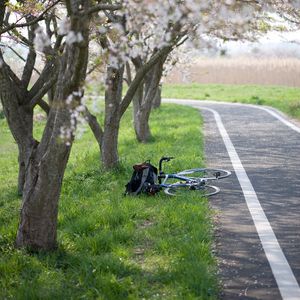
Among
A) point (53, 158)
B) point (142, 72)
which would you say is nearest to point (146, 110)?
point (142, 72)

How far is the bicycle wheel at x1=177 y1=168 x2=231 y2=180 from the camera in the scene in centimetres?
1062

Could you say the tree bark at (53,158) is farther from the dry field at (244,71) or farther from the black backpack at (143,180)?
the dry field at (244,71)

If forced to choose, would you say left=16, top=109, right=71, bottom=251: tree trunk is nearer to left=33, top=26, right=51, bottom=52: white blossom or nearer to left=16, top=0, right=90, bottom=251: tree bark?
left=16, top=0, right=90, bottom=251: tree bark

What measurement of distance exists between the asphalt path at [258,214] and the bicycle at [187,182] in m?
0.18

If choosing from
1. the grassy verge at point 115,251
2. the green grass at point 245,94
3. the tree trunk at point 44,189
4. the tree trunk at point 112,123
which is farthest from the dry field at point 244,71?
the tree trunk at point 44,189

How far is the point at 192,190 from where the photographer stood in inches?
385

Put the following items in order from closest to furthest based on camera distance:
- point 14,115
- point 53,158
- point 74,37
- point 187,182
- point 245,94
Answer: point 74,37
point 53,158
point 187,182
point 14,115
point 245,94

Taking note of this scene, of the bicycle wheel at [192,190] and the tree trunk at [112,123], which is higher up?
the tree trunk at [112,123]

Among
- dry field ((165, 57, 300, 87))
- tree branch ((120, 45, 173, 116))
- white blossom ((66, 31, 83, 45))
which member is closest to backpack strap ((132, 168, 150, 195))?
tree branch ((120, 45, 173, 116))

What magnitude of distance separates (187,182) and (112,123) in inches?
119

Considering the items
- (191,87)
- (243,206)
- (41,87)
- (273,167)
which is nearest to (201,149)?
(273,167)

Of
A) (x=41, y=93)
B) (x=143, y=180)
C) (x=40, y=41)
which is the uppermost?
(x=40, y=41)

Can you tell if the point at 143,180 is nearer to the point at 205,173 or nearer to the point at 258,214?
the point at 205,173

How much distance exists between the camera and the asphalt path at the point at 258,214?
19.0ft
